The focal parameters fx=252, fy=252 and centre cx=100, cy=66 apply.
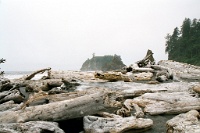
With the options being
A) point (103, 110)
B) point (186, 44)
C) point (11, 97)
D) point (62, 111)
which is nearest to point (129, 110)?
point (103, 110)

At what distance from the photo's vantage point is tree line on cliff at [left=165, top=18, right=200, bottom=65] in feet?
207

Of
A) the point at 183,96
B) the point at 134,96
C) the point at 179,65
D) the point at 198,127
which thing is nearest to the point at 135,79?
the point at 134,96

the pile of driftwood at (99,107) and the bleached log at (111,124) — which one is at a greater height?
the pile of driftwood at (99,107)

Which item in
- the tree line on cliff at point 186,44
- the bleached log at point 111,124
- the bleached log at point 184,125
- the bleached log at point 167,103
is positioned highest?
the tree line on cliff at point 186,44

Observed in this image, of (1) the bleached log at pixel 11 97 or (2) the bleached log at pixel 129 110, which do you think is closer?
(2) the bleached log at pixel 129 110

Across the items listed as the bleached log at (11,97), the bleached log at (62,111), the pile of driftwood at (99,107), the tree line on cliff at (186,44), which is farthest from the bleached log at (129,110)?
the tree line on cliff at (186,44)

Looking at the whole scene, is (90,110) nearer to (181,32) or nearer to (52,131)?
(52,131)

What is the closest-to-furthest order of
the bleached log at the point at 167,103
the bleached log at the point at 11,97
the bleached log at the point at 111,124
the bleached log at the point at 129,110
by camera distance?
1. the bleached log at the point at 111,124
2. the bleached log at the point at 129,110
3. the bleached log at the point at 167,103
4. the bleached log at the point at 11,97

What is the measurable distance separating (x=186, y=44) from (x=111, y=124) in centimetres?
6577

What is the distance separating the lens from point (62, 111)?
5758mm

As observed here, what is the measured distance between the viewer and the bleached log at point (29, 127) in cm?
475

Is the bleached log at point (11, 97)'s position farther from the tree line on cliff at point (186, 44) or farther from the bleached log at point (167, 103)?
the tree line on cliff at point (186, 44)

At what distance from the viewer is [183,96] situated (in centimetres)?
787

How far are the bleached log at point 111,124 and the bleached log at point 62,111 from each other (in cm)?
27
